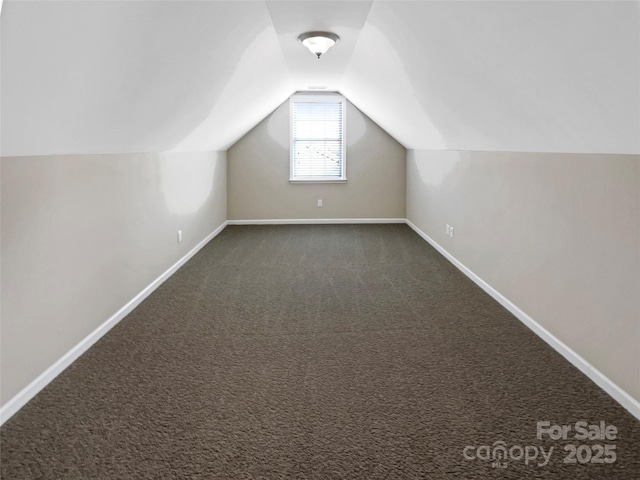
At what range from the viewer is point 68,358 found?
2596mm

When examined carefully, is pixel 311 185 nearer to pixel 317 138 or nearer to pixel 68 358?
pixel 317 138

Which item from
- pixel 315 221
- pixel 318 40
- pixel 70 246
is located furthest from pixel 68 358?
pixel 315 221

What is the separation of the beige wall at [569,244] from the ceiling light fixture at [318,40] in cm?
156

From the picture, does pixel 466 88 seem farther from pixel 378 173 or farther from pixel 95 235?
pixel 378 173

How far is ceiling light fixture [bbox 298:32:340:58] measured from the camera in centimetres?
376

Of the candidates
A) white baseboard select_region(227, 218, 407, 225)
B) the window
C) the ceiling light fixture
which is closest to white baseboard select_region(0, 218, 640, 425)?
the ceiling light fixture

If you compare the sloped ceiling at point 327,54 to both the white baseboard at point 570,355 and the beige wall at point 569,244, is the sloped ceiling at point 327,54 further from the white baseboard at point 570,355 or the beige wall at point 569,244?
the white baseboard at point 570,355

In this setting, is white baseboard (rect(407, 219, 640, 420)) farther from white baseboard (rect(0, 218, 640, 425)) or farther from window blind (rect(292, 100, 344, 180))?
window blind (rect(292, 100, 344, 180))

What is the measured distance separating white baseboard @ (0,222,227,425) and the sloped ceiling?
41.9 inches

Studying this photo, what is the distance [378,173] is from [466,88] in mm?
4587

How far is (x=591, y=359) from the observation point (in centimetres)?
243

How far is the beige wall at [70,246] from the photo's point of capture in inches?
85.0

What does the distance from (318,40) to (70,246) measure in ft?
7.87

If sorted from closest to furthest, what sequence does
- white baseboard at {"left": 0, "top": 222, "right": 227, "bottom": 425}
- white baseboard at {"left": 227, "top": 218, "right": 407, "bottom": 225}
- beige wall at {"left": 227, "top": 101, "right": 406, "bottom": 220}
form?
white baseboard at {"left": 0, "top": 222, "right": 227, "bottom": 425}
beige wall at {"left": 227, "top": 101, "right": 406, "bottom": 220}
white baseboard at {"left": 227, "top": 218, "right": 407, "bottom": 225}
